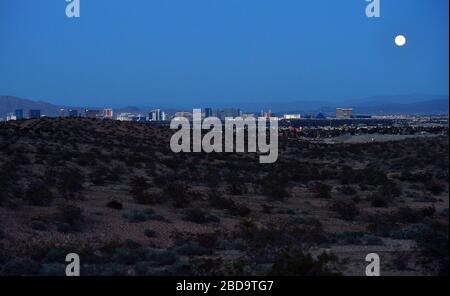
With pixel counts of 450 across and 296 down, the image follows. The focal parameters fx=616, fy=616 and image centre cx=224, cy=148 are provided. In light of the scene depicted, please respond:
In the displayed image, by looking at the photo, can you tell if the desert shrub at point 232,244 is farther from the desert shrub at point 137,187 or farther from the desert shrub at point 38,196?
the desert shrub at point 137,187

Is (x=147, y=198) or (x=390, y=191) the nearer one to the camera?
(x=147, y=198)

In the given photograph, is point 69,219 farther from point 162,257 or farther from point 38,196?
point 162,257

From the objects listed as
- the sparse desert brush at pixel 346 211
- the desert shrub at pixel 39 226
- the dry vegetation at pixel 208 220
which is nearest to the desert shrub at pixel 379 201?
the dry vegetation at pixel 208 220

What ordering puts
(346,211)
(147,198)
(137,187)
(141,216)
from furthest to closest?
(137,187)
(147,198)
(346,211)
(141,216)

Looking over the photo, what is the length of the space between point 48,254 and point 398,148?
1906 inches

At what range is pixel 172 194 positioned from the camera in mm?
21672

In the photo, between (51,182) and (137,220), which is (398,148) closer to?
(51,182)

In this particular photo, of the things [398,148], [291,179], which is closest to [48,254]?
[291,179]

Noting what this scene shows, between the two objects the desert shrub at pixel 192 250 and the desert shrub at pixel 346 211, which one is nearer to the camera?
the desert shrub at pixel 192 250

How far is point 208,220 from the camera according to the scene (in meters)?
17.9

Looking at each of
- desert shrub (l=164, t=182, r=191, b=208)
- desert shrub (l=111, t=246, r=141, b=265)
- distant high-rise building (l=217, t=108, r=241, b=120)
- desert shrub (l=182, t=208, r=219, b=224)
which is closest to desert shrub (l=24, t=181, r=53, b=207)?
desert shrub (l=164, t=182, r=191, b=208)

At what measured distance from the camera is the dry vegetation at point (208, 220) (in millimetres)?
11180

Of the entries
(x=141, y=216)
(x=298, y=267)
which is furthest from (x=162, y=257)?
(x=141, y=216)

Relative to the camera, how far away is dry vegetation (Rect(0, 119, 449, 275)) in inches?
440
